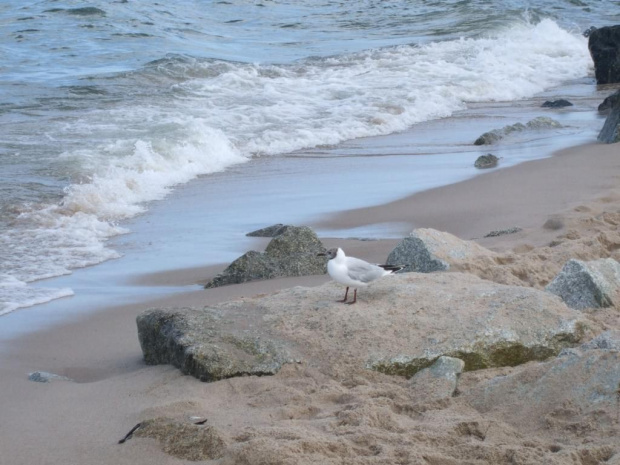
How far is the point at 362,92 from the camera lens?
54.2 ft

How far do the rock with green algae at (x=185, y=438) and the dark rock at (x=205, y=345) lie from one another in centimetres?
53

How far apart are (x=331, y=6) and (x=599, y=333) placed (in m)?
30.2

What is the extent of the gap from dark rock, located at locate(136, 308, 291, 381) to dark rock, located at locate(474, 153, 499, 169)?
6324 mm

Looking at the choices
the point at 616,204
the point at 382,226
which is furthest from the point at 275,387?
the point at 616,204

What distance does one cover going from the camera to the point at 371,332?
14.8 ft

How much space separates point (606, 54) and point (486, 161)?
31.8 feet

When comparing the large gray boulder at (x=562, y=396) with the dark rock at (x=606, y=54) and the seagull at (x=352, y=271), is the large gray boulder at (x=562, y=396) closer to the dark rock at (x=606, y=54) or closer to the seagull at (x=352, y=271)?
the seagull at (x=352, y=271)

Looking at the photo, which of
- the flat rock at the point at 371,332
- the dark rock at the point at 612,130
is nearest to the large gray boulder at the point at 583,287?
the flat rock at the point at 371,332

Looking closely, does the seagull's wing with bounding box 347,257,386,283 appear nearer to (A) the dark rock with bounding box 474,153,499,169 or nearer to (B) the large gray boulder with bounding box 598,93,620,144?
(A) the dark rock with bounding box 474,153,499,169

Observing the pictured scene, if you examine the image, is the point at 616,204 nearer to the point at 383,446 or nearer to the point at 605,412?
the point at 605,412

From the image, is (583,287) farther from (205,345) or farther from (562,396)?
(205,345)

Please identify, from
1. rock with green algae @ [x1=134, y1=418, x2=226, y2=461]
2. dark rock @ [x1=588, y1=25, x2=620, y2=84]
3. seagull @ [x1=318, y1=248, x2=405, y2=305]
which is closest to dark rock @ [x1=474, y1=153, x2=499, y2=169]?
seagull @ [x1=318, y1=248, x2=405, y2=305]

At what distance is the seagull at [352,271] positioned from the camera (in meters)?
4.61

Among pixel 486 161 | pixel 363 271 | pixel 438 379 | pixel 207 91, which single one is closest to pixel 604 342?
pixel 438 379
